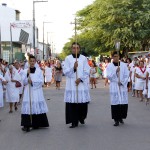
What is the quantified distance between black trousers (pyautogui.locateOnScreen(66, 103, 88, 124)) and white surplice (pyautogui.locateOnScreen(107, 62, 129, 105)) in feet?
2.62

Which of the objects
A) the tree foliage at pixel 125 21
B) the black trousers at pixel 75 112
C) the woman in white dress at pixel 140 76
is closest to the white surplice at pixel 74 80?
the black trousers at pixel 75 112

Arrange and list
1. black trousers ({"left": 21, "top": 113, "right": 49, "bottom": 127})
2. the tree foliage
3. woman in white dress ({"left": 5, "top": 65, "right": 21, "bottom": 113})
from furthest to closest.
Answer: the tree foliage < woman in white dress ({"left": 5, "top": 65, "right": 21, "bottom": 113}) < black trousers ({"left": 21, "top": 113, "right": 49, "bottom": 127})

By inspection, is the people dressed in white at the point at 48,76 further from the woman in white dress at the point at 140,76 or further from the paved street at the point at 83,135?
the paved street at the point at 83,135

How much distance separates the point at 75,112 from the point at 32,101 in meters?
1.18

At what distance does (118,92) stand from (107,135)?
196 centimetres

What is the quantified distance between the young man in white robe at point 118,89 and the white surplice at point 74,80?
0.67 m

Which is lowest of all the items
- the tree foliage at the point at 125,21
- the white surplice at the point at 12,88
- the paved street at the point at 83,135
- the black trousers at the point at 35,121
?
the paved street at the point at 83,135

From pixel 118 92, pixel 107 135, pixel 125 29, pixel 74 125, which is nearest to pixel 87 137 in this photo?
pixel 107 135

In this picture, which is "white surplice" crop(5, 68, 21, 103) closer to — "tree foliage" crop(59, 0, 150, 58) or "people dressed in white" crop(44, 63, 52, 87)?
"people dressed in white" crop(44, 63, 52, 87)

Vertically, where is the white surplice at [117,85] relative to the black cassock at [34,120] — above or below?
above

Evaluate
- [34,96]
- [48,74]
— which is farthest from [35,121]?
[48,74]

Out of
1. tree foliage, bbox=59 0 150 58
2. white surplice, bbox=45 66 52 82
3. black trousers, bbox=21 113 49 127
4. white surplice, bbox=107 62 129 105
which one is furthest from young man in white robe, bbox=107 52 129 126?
tree foliage, bbox=59 0 150 58

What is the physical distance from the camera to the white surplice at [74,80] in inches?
461

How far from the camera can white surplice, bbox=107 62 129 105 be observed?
12008mm
